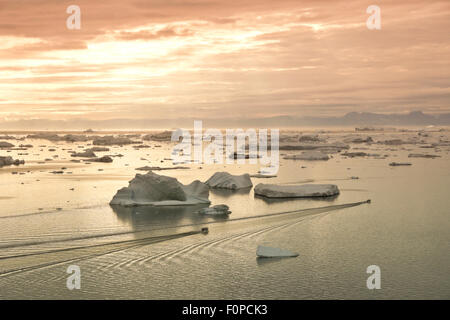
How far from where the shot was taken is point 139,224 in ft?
41.2

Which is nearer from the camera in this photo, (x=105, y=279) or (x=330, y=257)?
(x=105, y=279)

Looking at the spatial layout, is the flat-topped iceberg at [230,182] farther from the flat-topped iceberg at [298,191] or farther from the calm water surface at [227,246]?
the flat-topped iceberg at [298,191]

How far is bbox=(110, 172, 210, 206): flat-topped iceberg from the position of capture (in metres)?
15.0

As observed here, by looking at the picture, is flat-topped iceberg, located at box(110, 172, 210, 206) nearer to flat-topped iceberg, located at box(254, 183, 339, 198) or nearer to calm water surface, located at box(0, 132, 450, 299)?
calm water surface, located at box(0, 132, 450, 299)

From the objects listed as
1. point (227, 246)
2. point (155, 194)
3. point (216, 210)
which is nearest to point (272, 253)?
point (227, 246)

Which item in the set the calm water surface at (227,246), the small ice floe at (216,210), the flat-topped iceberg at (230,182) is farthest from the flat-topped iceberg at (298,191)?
the small ice floe at (216,210)

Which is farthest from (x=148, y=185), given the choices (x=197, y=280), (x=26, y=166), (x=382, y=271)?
(x=26, y=166)

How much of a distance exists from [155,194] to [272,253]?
6606mm

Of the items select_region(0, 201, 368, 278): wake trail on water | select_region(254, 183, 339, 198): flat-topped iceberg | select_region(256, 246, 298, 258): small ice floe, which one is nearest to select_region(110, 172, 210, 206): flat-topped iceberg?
select_region(254, 183, 339, 198): flat-topped iceberg

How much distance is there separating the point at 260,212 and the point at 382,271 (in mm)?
5855

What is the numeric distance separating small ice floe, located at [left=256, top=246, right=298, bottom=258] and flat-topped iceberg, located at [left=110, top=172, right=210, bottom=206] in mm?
5951

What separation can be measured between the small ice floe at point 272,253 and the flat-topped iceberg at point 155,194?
595 centimetres

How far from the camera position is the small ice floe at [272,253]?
9.45 meters
